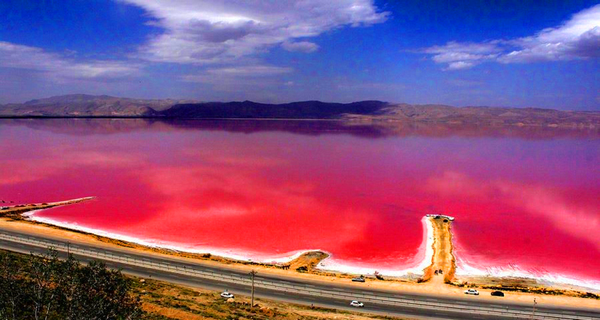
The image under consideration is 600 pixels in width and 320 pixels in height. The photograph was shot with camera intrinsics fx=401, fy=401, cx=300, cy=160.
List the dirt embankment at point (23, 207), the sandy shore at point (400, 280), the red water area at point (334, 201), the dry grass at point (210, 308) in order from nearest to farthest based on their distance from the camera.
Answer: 1. the dry grass at point (210, 308)
2. the sandy shore at point (400, 280)
3. the red water area at point (334, 201)
4. the dirt embankment at point (23, 207)

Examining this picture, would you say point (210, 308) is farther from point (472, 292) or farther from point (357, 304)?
point (472, 292)

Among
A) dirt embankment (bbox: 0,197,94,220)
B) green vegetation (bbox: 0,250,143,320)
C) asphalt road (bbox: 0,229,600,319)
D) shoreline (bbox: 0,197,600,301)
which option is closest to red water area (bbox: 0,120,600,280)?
shoreline (bbox: 0,197,600,301)

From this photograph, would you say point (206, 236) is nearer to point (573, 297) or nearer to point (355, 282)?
point (355, 282)

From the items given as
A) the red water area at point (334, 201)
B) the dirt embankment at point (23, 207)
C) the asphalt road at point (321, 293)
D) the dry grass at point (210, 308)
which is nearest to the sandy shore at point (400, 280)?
the asphalt road at point (321, 293)

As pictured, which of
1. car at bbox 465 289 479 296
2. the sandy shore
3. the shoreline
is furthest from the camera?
the shoreline

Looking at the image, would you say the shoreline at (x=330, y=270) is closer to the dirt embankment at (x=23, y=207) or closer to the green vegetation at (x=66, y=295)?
the dirt embankment at (x=23, y=207)

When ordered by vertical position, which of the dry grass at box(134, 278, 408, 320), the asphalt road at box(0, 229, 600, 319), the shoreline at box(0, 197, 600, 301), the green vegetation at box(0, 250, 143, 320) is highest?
the green vegetation at box(0, 250, 143, 320)

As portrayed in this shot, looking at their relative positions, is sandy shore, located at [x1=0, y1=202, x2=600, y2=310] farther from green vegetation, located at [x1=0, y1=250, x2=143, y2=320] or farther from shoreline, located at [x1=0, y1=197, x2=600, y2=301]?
green vegetation, located at [x1=0, y1=250, x2=143, y2=320]
